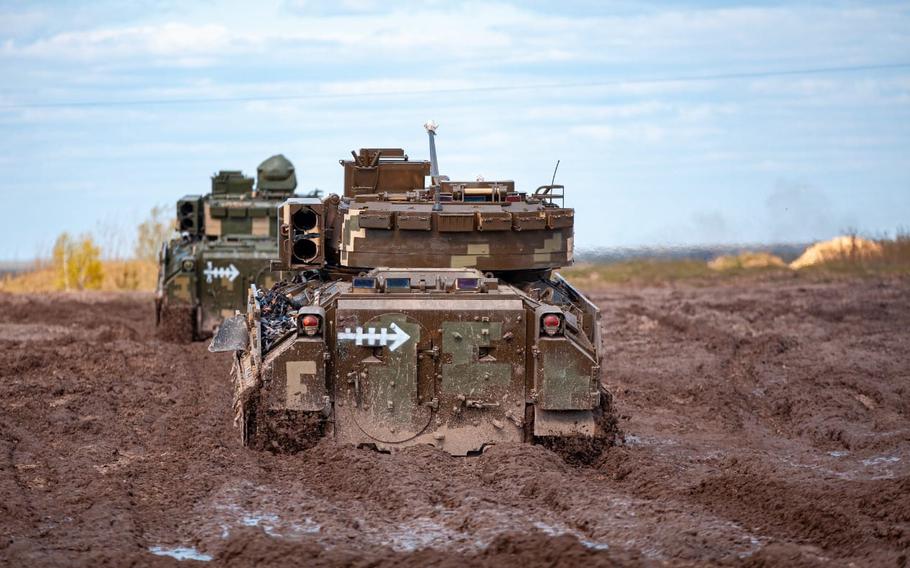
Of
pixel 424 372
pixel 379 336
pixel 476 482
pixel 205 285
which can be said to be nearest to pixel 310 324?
pixel 379 336

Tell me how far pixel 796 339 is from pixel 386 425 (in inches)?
515

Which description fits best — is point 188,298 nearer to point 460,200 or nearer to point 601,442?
point 460,200

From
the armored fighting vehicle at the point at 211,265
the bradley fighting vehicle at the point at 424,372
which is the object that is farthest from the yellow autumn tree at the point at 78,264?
the bradley fighting vehicle at the point at 424,372

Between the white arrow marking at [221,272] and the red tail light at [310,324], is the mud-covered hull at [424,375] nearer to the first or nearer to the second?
the red tail light at [310,324]

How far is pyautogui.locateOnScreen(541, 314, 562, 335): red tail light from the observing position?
12.4 m

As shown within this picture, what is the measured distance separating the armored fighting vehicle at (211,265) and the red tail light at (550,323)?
1199 cm

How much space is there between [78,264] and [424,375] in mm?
28385

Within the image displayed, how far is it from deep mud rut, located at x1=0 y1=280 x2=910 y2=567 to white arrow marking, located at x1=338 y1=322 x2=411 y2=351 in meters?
0.95

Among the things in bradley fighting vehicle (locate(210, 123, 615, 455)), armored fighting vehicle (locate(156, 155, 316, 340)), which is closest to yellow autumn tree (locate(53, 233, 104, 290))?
armored fighting vehicle (locate(156, 155, 316, 340))

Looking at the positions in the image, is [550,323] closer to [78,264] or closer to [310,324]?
[310,324]

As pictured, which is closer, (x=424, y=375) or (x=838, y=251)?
(x=424, y=375)

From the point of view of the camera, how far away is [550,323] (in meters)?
12.5

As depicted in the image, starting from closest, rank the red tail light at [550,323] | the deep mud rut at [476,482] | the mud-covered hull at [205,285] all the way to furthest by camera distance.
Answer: the deep mud rut at [476,482], the red tail light at [550,323], the mud-covered hull at [205,285]

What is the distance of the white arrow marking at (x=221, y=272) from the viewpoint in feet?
79.4
